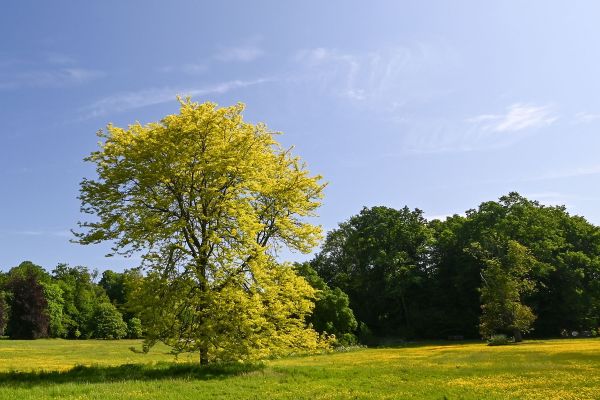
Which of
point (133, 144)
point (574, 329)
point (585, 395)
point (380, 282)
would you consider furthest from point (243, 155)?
point (574, 329)

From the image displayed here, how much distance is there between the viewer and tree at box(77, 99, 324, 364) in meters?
24.0

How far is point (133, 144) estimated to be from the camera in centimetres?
2664

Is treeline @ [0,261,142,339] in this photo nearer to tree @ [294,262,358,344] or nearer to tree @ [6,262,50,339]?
tree @ [6,262,50,339]

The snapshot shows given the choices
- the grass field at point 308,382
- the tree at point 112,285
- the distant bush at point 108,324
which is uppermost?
the tree at point 112,285

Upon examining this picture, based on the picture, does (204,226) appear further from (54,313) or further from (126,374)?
(54,313)

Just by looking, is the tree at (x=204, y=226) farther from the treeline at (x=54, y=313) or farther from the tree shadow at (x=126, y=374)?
the treeline at (x=54, y=313)

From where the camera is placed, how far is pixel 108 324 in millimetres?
101625

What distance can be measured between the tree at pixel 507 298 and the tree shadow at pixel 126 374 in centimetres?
5045

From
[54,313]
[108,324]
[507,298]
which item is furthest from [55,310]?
[507,298]

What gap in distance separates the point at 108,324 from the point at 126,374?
8629cm

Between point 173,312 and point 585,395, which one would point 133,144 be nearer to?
point 173,312

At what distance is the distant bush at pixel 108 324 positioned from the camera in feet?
334

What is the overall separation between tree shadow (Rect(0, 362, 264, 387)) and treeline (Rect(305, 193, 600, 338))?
157ft

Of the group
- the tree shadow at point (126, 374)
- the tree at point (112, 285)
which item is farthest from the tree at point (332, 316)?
the tree at point (112, 285)
